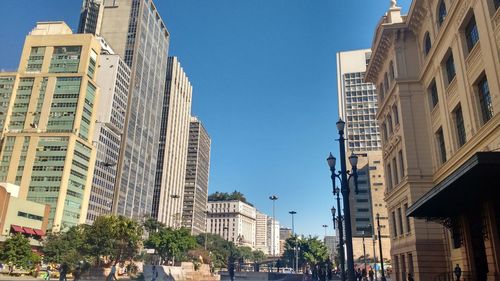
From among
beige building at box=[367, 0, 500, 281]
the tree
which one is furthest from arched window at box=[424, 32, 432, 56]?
the tree

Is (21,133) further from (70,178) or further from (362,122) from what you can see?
(362,122)

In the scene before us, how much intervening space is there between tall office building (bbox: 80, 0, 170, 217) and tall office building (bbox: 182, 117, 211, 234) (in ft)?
122

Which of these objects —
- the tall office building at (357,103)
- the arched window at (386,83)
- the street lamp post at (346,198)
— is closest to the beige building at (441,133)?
the arched window at (386,83)

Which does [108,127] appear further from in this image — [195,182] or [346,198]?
[346,198]

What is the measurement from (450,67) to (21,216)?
78.9 metres

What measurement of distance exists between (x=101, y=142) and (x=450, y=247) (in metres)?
99.1

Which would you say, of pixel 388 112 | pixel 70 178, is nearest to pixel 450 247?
pixel 388 112

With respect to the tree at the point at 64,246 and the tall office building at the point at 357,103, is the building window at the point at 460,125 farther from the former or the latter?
the tall office building at the point at 357,103

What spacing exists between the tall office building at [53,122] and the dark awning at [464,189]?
8205 centimetres

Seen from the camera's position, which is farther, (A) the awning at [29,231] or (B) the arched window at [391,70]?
(A) the awning at [29,231]

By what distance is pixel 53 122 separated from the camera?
99.3m

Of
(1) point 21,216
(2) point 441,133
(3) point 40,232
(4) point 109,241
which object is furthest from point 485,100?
(3) point 40,232

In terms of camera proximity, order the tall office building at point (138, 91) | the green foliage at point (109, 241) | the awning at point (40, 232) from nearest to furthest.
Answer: the green foliage at point (109, 241) → the awning at point (40, 232) → the tall office building at point (138, 91)

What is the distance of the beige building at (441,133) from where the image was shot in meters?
18.2
